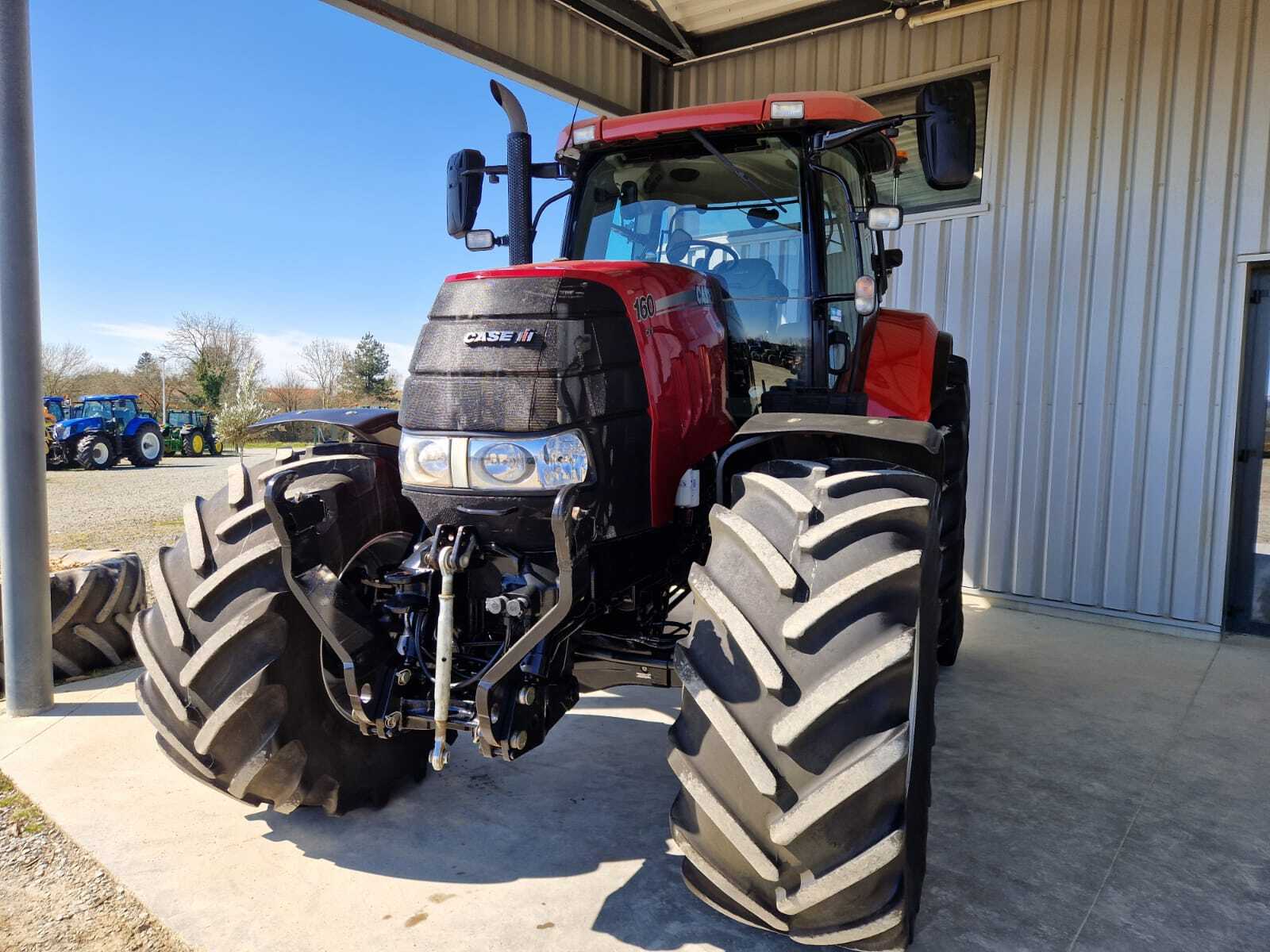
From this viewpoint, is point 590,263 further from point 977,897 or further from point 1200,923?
point 1200,923

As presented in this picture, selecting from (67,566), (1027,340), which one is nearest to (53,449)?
(67,566)

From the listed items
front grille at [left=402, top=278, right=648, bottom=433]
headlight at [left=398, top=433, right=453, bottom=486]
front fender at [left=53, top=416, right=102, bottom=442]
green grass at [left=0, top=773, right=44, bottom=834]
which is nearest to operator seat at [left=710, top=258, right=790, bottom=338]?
front grille at [left=402, top=278, right=648, bottom=433]

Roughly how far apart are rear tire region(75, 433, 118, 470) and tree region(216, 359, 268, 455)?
3.89 m

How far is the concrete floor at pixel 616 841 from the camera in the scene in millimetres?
2088

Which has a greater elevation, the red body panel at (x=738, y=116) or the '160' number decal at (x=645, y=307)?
the red body panel at (x=738, y=116)

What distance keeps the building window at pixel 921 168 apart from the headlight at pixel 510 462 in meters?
4.24

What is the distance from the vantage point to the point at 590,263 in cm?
238

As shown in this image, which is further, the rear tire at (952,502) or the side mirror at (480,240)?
the rear tire at (952,502)

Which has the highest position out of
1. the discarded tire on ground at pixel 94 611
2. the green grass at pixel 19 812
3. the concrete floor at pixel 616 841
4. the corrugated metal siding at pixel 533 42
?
the corrugated metal siding at pixel 533 42

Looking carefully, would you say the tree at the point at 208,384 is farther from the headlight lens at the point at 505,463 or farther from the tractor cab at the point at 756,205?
the headlight lens at the point at 505,463

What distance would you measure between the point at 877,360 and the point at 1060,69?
3.52 m

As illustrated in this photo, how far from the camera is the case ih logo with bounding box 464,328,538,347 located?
204cm

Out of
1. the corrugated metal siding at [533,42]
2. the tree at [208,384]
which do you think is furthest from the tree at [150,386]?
the corrugated metal siding at [533,42]

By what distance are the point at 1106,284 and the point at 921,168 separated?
1361 millimetres
